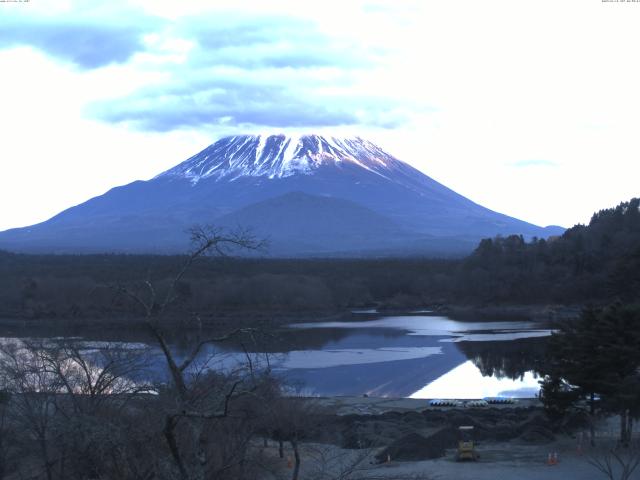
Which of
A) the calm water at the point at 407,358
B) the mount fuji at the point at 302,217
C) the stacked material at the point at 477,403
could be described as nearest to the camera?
the stacked material at the point at 477,403

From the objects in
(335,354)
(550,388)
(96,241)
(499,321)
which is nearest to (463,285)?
(499,321)

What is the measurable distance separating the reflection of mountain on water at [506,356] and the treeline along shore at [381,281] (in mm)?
9239

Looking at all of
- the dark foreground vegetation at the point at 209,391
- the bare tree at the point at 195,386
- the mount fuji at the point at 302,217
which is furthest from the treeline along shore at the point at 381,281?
the mount fuji at the point at 302,217

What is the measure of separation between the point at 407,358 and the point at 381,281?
36397mm

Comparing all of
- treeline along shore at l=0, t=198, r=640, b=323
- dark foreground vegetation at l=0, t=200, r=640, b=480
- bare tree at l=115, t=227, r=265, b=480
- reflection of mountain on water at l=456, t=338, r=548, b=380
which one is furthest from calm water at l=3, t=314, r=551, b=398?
bare tree at l=115, t=227, r=265, b=480

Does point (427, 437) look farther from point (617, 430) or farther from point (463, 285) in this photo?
point (463, 285)

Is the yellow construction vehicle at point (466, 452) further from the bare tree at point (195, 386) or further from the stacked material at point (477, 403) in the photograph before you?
the bare tree at point (195, 386)

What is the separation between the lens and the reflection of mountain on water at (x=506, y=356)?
106ft

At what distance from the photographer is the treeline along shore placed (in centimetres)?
5488

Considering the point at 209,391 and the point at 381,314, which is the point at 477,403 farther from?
the point at 381,314

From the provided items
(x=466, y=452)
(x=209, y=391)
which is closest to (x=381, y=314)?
(x=466, y=452)

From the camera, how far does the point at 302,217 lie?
17375 cm

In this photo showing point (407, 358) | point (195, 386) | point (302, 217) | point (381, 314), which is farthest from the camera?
point (302, 217)

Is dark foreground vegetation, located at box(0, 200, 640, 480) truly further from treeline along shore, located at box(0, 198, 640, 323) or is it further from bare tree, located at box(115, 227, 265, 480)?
treeline along shore, located at box(0, 198, 640, 323)
